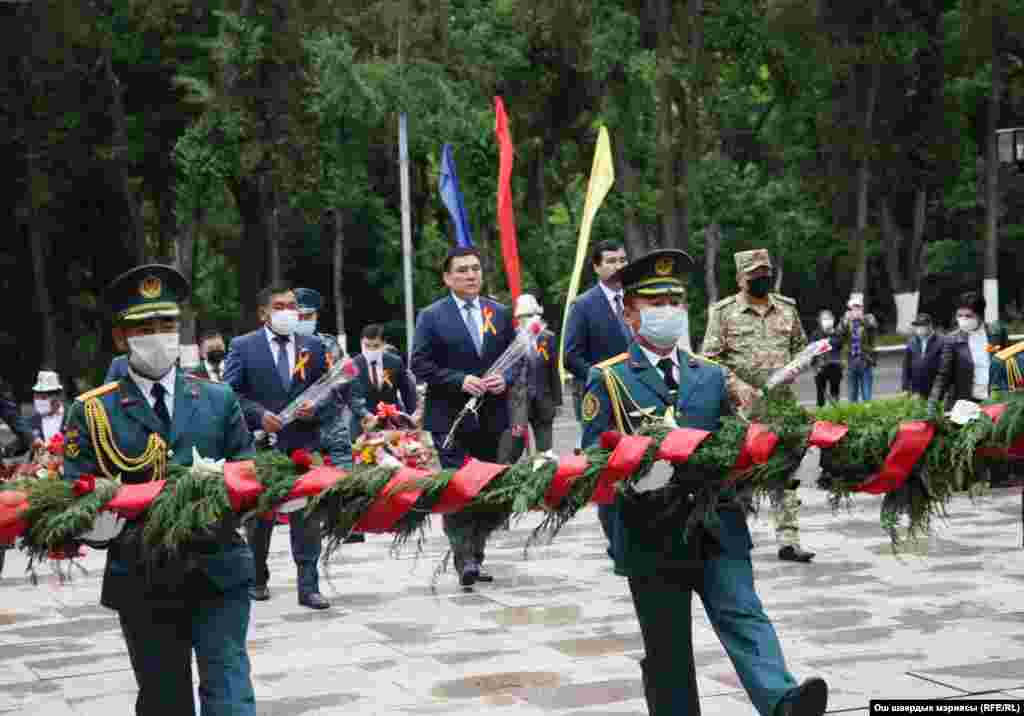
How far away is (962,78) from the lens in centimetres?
4291

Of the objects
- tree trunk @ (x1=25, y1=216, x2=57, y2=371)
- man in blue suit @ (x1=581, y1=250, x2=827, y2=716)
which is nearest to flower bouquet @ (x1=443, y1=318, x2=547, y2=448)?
man in blue suit @ (x1=581, y1=250, x2=827, y2=716)

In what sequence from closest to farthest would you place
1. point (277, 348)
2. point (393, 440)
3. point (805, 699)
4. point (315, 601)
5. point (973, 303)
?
1. point (805, 699)
2. point (315, 601)
3. point (277, 348)
4. point (393, 440)
5. point (973, 303)

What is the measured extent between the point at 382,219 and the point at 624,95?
1462 centimetres

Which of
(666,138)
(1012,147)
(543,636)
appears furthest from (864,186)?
(543,636)

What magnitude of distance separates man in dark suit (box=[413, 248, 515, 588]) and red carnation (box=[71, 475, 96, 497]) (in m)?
5.45

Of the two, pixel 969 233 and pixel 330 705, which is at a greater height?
pixel 969 233

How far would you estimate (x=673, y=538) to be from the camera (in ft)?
18.5

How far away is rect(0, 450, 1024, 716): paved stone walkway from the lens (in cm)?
724

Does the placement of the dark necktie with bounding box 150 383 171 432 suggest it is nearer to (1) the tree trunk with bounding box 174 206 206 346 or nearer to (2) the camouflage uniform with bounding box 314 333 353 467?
(2) the camouflage uniform with bounding box 314 333 353 467

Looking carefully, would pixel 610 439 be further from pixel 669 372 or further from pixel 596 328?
pixel 596 328

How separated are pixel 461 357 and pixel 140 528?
562cm

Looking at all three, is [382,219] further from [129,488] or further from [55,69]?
[129,488]

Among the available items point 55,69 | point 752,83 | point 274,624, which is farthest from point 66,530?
point 752,83

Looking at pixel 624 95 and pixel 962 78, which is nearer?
pixel 624 95
